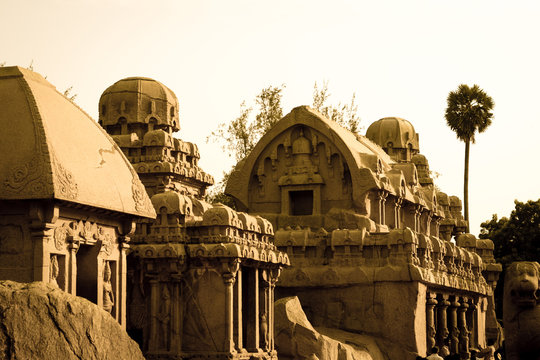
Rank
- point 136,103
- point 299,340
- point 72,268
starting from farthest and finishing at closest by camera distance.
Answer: point 136,103, point 299,340, point 72,268

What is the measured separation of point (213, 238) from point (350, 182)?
13.1m

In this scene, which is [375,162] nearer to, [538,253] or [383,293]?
[383,293]

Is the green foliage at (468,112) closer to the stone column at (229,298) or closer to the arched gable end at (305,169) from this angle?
the arched gable end at (305,169)

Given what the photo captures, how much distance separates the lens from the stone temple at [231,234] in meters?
21.2

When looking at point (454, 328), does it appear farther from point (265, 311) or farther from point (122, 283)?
point (122, 283)

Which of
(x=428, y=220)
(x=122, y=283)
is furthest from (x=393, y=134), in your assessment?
(x=122, y=283)

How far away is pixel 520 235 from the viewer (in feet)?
199

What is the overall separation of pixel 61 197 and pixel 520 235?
44074 millimetres

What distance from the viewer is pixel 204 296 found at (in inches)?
1031

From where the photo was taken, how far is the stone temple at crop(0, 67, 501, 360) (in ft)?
69.7

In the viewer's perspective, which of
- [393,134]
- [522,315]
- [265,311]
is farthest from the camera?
[393,134]

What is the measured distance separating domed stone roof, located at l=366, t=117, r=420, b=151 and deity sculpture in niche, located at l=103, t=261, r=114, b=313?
29.2 m

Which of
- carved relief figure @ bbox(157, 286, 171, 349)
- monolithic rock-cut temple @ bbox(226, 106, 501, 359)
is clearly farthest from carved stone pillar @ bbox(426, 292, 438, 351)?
carved relief figure @ bbox(157, 286, 171, 349)

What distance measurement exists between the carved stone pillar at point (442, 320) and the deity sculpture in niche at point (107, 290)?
18570mm
